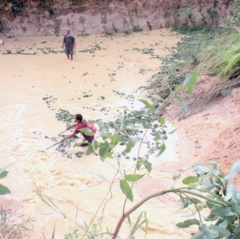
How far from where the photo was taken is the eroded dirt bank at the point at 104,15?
13.1 metres

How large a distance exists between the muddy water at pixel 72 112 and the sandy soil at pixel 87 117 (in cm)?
1

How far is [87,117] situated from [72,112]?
40 centimetres

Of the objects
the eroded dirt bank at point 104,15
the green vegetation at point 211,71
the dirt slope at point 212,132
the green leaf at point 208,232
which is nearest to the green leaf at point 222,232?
the green leaf at point 208,232

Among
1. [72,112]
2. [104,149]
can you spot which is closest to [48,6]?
[72,112]

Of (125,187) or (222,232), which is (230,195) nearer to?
(222,232)

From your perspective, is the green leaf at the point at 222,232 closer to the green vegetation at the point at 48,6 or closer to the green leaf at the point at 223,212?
the green leaf at the point at 223,212

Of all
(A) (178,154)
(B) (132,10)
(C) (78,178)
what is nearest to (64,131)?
(C) (78,178)

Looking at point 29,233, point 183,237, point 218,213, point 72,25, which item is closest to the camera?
point 218,213

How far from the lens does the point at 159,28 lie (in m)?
14.5

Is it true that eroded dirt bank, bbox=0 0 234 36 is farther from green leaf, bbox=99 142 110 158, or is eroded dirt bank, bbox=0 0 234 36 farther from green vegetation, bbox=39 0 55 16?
green leaf, bbox=99 142 110 158

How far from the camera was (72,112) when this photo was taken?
724cm

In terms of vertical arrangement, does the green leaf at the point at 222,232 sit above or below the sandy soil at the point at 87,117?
above

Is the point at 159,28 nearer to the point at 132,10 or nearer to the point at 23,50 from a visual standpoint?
the point at 132,10

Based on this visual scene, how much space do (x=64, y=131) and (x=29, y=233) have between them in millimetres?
2788
